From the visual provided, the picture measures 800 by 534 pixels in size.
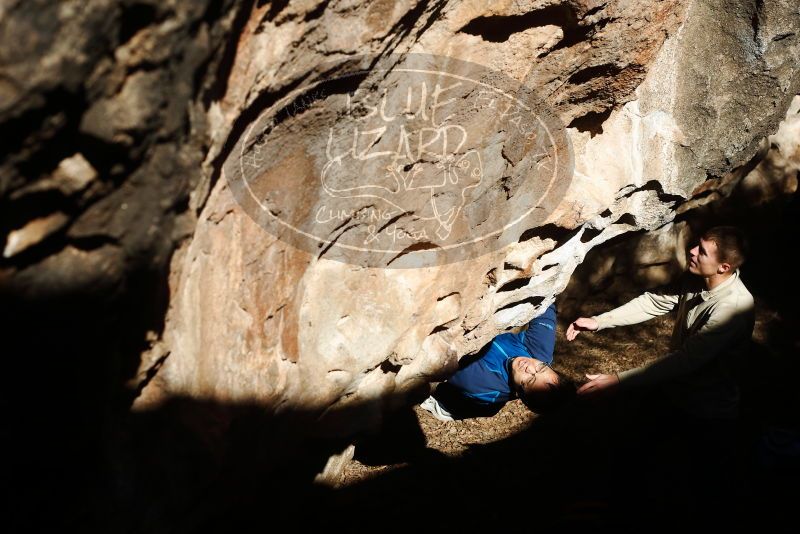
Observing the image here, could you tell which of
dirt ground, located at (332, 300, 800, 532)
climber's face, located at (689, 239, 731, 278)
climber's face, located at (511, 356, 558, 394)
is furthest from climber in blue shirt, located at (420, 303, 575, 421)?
climber's face, located at (689, 239, 731, 278)

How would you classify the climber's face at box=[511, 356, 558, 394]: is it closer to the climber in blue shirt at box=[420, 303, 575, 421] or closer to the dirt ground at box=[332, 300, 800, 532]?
the climber in blue shirt at box=[420, 303, 575, 421]

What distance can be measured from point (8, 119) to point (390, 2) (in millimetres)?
920

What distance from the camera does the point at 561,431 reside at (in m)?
3.54

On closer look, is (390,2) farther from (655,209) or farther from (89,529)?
(655,209)

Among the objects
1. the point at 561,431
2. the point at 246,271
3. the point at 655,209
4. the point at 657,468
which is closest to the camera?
the point at 246,271

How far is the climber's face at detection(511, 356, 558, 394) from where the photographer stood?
269 cm

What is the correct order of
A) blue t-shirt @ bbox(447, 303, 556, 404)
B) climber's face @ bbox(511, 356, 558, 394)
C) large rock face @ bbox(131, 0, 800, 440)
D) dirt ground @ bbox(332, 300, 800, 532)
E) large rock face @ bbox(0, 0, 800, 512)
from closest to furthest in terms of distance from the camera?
large rock face @ bbox(0, 0, 800, 512)
large rock face @ bbox(131, 0, 800, 440)
dirt ground @ bbox(332, 300, 800, 532)
climber's face @ bbox(511, 356, 558, 394)
blue t-shirt @ bbox(447, 303, 556, 404)

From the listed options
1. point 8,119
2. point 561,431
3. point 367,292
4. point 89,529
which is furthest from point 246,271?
point 561,431

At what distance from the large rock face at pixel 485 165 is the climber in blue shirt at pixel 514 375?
0.14 m

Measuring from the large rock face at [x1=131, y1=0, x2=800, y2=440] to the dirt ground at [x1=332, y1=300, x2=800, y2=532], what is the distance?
0.69 m

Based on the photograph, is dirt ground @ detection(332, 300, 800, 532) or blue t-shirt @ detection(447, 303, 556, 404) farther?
blue t-shirt @ detection(447, 303, 556, 404)

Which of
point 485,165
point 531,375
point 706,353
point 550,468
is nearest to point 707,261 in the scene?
point 706,353

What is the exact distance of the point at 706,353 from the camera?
94.6 inches

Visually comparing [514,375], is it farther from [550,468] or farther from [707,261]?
[707,261]
